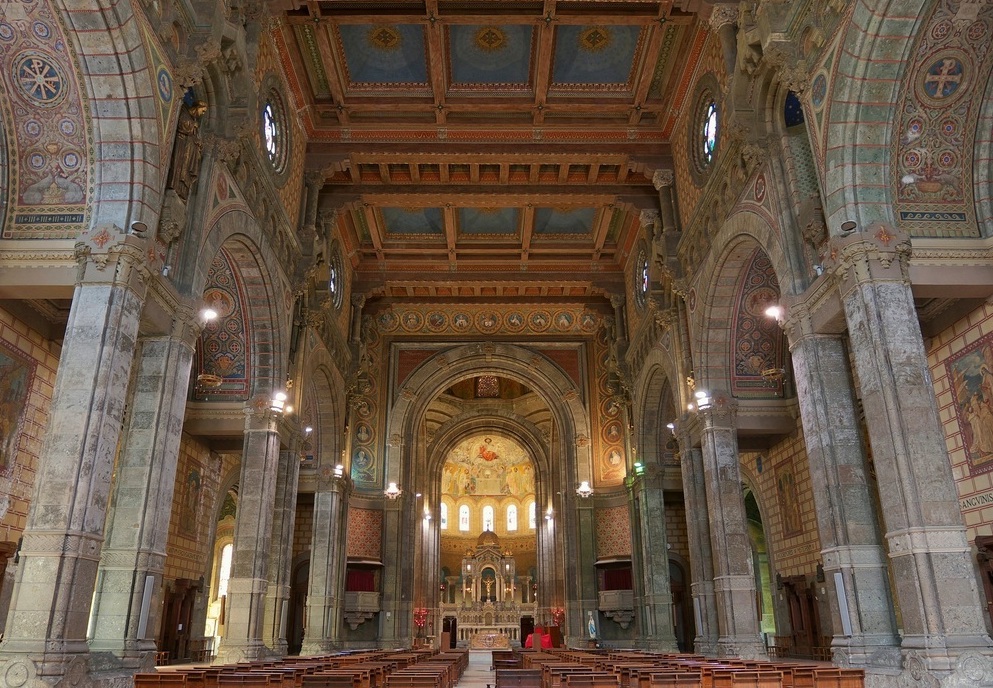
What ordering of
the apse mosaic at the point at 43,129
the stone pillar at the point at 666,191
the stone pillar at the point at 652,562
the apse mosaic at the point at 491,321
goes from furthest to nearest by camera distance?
1. the apse mosaic at the point at 491,321
2. the stone pillar at the point at 652,562
3. the stone pillar at the point at 666,191
4. the apse mosaic at the point at 43,129

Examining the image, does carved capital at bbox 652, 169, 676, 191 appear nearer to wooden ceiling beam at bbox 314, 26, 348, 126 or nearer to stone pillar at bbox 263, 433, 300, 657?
wooden ceiling beam at bbox 314, 26, 348, 126

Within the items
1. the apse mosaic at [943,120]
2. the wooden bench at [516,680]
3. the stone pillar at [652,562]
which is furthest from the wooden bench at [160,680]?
the stone pillar at [652,562]

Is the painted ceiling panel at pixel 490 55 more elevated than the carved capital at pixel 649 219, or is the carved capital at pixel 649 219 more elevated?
the painted ceiling panel at pixel 490 55

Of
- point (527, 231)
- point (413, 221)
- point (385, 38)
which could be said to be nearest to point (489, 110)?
point (385, 38)

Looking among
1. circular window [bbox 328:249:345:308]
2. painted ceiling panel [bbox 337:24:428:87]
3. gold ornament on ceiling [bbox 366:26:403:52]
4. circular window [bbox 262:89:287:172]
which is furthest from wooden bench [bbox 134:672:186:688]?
circular window [bbox 328:249:345:308]

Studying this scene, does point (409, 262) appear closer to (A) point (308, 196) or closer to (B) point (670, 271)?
(A) point (308, 196)

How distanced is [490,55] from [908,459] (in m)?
14.4

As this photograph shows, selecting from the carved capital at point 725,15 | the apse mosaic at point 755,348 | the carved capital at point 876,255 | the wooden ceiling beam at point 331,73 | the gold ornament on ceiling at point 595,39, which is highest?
the gold ornament on ceiling at point 595,39

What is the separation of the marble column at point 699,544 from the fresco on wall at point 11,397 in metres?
14.3

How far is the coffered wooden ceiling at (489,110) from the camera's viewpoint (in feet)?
56.9

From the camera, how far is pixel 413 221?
1069 inches

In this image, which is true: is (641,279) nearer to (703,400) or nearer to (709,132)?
(709,132)

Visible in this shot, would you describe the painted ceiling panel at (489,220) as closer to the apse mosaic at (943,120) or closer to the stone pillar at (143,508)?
the stone pillar at (143,508)

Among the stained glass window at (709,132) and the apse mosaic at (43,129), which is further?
the stained glass window at (709,132)
